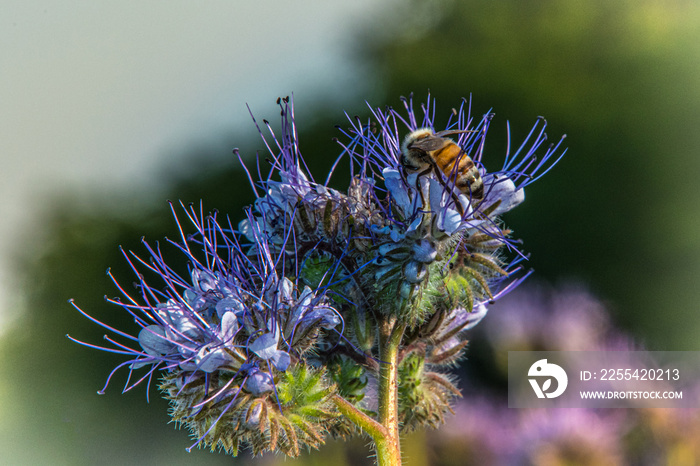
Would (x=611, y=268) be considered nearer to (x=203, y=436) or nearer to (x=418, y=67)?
(x=418, y=67)

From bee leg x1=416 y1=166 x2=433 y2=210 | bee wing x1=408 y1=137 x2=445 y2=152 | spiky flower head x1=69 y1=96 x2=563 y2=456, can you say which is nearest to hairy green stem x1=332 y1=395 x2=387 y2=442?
spiky flower head x1=69 y1=96 x2=563 y2=456

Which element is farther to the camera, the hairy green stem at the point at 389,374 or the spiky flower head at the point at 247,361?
the hairy green stem at the point at 389,374

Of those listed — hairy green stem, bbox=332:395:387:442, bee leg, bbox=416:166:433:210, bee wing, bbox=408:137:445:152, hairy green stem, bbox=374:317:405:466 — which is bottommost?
hairy green stem, bbox=332:395:387:442

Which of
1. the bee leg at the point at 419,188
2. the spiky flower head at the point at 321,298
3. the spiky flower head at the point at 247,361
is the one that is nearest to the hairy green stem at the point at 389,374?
the spiky flower head at the point at 321,298

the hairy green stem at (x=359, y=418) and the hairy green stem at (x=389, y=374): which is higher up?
the hairy green stem at (x=389, y=374)

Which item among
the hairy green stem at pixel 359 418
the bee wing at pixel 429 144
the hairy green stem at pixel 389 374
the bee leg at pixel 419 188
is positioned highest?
the bee wing at pixel 429 144

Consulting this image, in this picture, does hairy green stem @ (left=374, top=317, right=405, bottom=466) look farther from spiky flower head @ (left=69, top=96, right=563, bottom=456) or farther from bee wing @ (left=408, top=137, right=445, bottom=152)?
bee wing @ (left=408, top=137, right=445, bottom=152)

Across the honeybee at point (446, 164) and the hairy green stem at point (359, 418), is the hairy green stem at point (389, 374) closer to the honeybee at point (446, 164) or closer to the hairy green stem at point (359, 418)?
the hairy green stem at point (359, 418)

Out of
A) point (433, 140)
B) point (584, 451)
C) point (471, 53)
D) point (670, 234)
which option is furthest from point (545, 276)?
point (433, 140)
